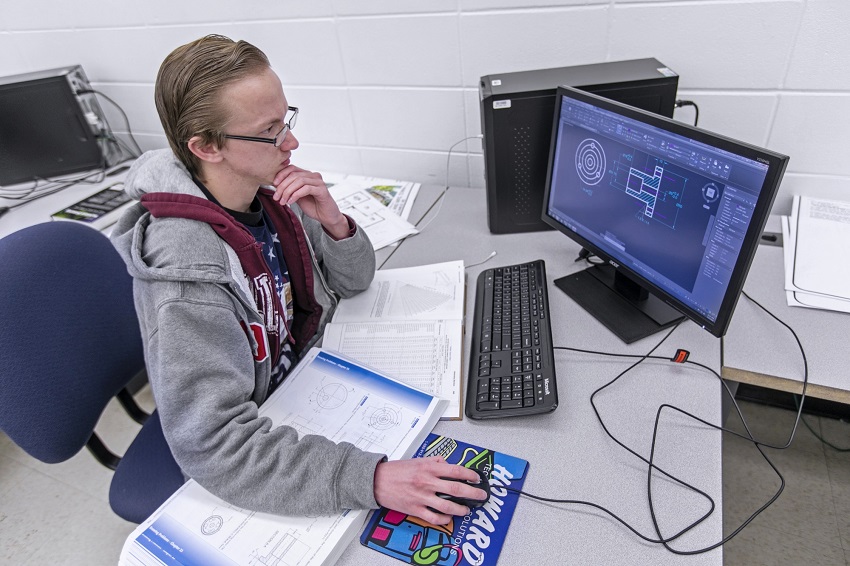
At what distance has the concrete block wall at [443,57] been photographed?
130 cm

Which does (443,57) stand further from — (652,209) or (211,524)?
(211,524)

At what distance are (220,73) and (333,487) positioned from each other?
0.72 metres

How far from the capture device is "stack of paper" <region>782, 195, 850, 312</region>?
113 cm

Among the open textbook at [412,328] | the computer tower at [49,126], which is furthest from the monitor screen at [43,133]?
the open textbook at [412,328]

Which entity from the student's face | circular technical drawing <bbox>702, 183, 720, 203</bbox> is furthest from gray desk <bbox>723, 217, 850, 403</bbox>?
the student's face

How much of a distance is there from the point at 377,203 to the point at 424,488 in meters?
1.10

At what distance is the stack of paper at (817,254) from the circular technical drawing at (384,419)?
0.87 m

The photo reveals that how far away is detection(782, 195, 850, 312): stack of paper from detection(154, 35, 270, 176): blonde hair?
3.93ft

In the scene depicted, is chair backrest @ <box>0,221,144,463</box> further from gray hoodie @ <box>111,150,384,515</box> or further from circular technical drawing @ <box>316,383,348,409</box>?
circular technical drawing @ <box>316,383,348,409</box>

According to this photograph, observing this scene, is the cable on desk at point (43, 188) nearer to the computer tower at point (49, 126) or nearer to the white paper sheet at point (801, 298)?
the computer tower at point (49, 126)

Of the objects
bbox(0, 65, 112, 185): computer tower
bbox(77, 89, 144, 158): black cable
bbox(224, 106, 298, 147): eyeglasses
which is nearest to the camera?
bbox(224, 106, 298, 147): eyeglasses

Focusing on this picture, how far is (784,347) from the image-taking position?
1.04 m

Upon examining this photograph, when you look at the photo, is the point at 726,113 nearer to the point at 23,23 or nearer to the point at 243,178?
the point at 243,178

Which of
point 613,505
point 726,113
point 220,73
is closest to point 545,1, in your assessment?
point 726,113
